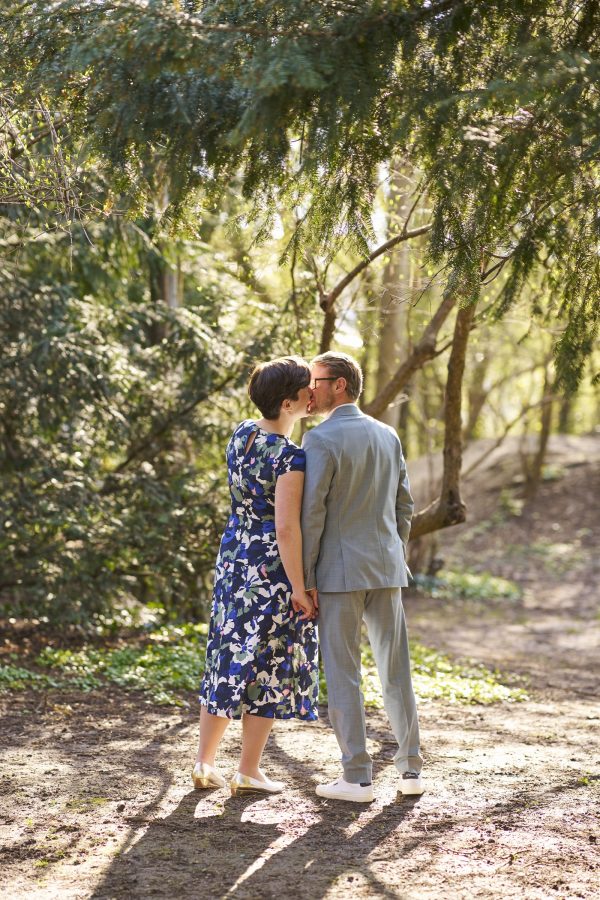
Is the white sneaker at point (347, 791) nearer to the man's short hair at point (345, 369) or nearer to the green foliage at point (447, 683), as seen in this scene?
the man's short hair at point (345, 369)

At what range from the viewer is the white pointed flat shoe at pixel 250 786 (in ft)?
14.6

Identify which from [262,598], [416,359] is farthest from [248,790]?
[416,359]

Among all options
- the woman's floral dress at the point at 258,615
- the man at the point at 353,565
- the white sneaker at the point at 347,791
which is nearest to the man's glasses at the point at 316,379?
the man at the point at 353,565

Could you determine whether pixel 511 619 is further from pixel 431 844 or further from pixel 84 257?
pixel 431 844

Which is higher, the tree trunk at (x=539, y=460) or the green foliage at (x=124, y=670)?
the tree trunk at (x=539, y=460)

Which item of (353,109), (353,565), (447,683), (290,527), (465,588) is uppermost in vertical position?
(353,109)

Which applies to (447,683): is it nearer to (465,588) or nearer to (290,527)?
(290,527)

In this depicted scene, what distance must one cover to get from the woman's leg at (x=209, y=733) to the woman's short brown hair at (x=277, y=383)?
1.47 m

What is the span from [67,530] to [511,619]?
741 cm

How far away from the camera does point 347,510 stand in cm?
434

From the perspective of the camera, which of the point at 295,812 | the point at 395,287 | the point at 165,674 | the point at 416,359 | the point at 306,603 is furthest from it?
the point at 165,674

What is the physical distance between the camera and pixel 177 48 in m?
3.54

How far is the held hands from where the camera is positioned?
431 centimetres

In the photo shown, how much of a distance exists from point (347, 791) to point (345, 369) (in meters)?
2.00
